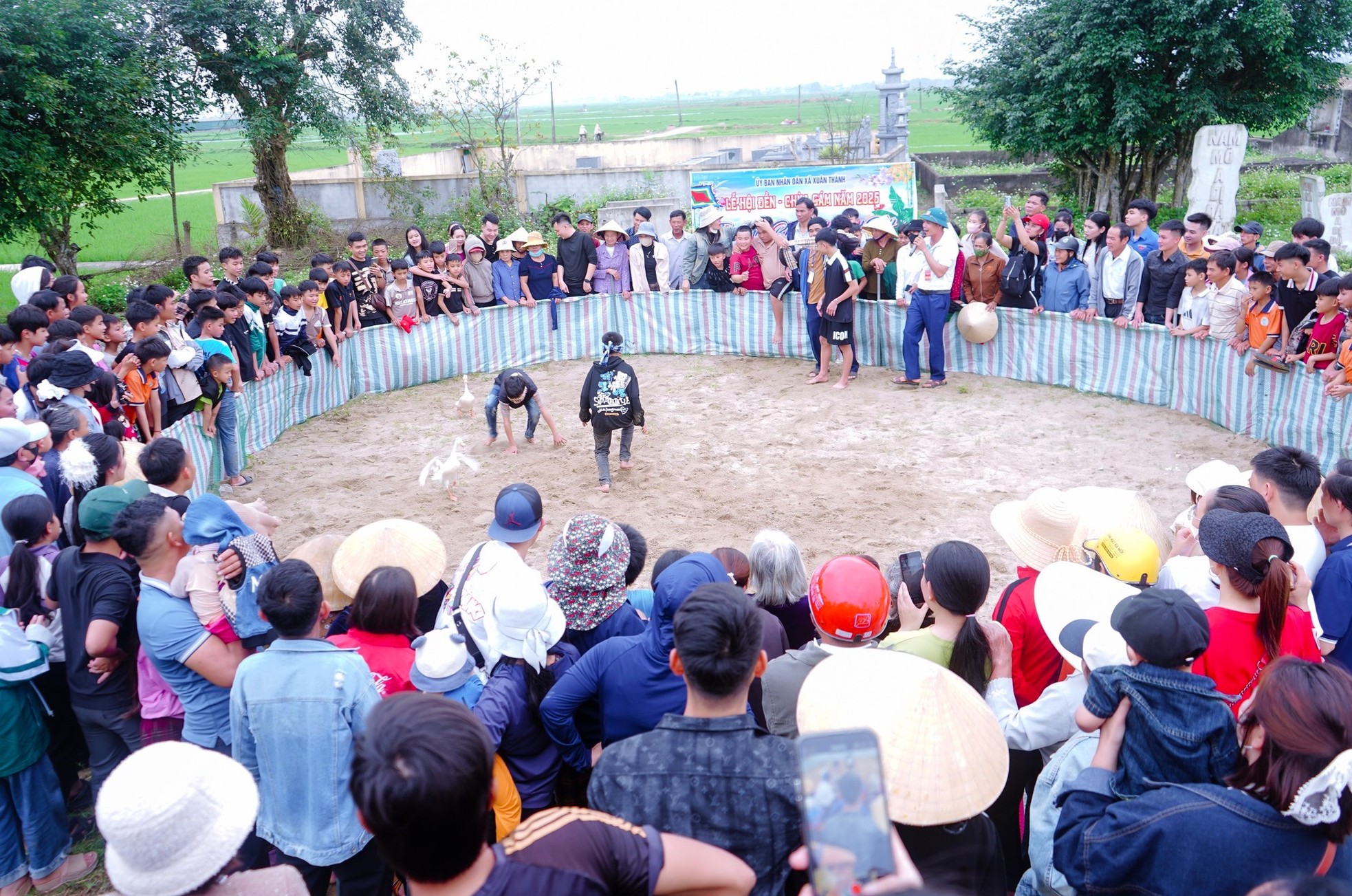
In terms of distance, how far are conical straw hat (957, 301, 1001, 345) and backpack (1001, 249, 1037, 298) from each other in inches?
12.9

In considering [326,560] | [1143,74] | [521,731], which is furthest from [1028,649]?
[1143,74]

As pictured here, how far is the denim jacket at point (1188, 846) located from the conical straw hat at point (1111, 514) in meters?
2.09

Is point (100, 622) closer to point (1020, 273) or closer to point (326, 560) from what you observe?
point (326, 560)

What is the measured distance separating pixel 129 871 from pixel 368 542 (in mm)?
2201

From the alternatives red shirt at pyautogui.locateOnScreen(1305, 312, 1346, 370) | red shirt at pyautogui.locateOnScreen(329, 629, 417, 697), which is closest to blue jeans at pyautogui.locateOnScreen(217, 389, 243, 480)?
red shirt at pyautogui.locateOnScreen(329, 629, 417, 697)

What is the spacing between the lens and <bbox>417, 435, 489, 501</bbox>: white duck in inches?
329

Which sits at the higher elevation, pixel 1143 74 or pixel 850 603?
pixel 1143 74

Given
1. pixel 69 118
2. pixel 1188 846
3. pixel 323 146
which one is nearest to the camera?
pixel 1188 846

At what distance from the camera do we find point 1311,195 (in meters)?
16.8

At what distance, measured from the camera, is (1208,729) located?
2451 mm

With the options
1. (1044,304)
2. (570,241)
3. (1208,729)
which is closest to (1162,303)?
(1044,304)

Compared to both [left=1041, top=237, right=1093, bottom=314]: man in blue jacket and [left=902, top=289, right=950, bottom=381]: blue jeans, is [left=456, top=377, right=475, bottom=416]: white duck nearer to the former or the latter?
[left=902, top=289, right=950, bottom=381]: blue jeans

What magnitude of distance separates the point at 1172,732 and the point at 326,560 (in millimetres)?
3547

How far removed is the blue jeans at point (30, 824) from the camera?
392cm
